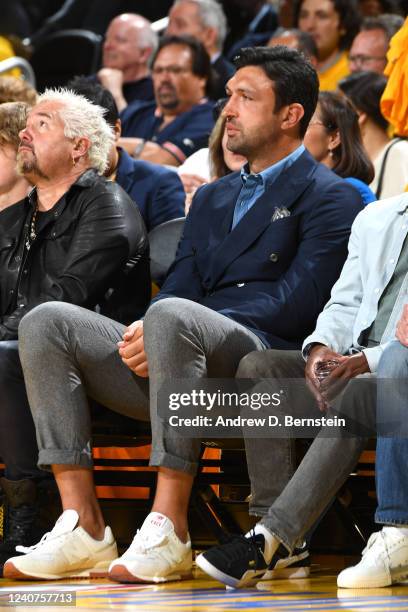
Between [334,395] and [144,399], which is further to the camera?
[144,399]

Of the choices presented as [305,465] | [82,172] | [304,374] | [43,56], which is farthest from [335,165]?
[43,56]

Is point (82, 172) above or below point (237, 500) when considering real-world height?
above

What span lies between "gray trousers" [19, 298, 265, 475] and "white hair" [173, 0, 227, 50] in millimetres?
4489

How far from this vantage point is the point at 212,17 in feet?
24.8

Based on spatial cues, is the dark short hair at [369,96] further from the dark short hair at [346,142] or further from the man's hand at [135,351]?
the man's hand at [135,351]

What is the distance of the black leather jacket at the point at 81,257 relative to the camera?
3.65 meters

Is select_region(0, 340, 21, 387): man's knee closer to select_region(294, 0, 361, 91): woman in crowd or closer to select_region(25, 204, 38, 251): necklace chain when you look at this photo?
select_region(25, 204, 38, 251): necklace chain

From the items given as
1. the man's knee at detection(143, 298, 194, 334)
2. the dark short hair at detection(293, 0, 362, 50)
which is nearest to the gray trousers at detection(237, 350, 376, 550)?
the man's knee at detection(143, 298, 194, 334)

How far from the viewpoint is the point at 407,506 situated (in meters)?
2.84

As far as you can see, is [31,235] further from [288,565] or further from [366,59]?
[366,59]

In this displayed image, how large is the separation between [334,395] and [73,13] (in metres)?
6.57

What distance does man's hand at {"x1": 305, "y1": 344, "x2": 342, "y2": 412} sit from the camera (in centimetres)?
309

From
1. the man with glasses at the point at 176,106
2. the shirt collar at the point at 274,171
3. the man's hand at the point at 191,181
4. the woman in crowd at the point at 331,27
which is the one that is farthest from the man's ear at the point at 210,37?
the shirt collar at the point at 274,171

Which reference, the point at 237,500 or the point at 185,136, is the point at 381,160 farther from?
the point at 237,500
